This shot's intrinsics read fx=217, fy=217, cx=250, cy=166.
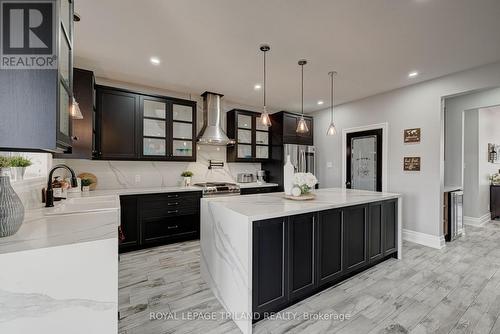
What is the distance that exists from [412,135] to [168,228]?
Answer: 14.5 ft

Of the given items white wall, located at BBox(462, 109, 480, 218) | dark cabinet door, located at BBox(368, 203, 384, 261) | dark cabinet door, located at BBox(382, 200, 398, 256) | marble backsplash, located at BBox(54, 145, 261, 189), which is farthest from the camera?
white wall, located at BBox(462, 109, 480, 218)

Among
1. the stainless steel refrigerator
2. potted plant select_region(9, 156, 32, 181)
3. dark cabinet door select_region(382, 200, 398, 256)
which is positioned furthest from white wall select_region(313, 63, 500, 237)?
potted plant select_region(9, 156, 32, 181)

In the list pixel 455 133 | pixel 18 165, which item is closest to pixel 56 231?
pixel 18 165

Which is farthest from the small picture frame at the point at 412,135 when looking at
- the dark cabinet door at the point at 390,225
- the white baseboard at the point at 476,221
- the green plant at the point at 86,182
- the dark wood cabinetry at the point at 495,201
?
the green plant at the point at 86,182

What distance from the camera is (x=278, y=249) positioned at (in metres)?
1.86

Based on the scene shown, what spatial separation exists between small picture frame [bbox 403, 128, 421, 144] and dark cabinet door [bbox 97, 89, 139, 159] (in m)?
4.61

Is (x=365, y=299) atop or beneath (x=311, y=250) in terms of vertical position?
beneath

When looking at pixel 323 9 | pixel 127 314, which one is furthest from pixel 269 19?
pixel 127 314

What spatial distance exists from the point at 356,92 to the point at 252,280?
12.8 ft

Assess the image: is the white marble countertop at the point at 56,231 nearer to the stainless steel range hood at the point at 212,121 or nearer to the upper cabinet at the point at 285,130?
the stainless steel range hood at the point at 212,121

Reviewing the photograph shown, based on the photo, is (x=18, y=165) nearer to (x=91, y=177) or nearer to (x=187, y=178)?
(x=91, y=177)

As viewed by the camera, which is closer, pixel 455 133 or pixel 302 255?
pixel 302 255

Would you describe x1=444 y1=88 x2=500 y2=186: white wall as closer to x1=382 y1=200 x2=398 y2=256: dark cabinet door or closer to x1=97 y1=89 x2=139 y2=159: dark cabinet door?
x1=382 y1=200 x2=398 y2=256: dark cabinet door

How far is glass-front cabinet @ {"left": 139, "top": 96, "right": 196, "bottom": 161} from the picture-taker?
12.0 ft
